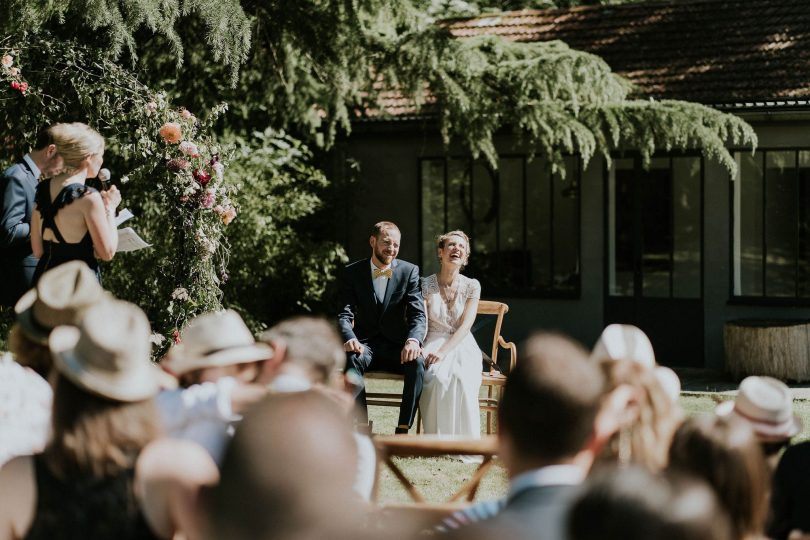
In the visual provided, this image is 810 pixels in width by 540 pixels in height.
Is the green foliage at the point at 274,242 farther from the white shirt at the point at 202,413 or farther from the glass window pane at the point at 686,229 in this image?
the white shirt at the point at 202,413

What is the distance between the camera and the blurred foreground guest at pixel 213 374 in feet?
11.2

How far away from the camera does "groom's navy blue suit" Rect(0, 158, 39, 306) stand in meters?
5.82

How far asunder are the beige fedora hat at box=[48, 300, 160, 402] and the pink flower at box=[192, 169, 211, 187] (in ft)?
18.3

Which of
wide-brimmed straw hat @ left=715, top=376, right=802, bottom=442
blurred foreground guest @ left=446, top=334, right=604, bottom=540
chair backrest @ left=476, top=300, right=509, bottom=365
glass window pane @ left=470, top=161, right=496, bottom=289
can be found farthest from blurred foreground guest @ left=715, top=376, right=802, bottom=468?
glass window pane @ left=470, top=161, right=496, bottom=289

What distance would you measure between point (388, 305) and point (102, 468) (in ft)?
16.7

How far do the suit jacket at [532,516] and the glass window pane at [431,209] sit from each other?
11770 mm

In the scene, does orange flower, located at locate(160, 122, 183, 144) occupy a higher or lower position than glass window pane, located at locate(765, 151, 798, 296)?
higher

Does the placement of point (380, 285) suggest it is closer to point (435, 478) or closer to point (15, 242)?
point (435, 478)

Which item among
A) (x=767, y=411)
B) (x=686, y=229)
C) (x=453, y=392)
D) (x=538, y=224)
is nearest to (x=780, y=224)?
(x=686, y=229)

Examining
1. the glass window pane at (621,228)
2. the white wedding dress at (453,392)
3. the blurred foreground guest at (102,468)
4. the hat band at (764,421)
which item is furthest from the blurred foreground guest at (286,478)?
the glass window pane at (621,228)

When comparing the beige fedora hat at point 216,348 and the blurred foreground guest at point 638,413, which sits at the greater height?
the beige fedora hat at point 216,348

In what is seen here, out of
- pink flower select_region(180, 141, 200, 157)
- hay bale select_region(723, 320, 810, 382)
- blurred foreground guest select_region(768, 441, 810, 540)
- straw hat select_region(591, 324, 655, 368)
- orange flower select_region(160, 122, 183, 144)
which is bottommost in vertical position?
hay bale select_region(723, 320, 810, 382)

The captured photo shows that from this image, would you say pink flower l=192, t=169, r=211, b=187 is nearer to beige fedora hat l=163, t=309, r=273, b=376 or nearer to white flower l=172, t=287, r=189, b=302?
white flower l=172, t=287, r=189, b=302

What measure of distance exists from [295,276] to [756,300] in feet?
17.5
